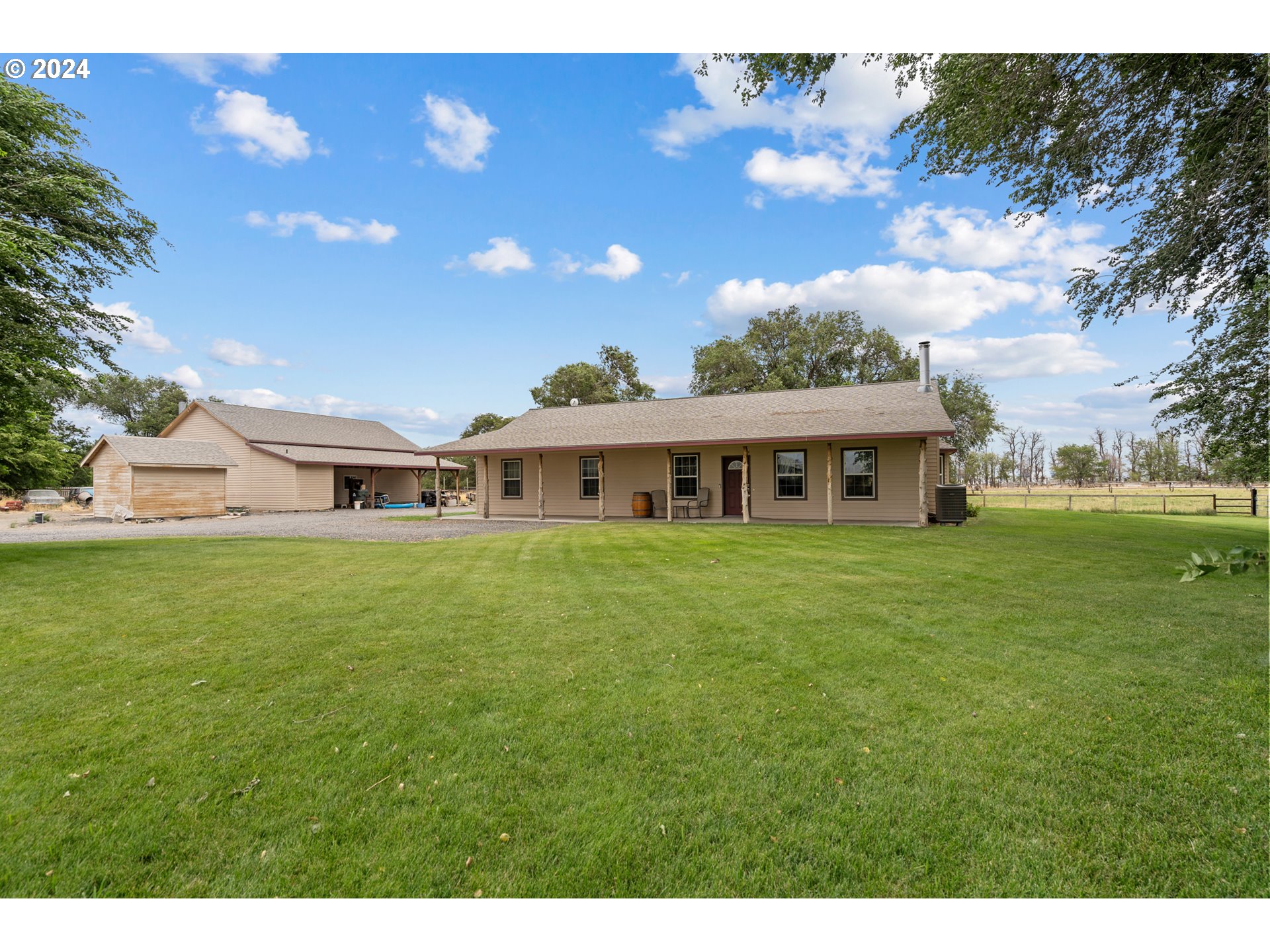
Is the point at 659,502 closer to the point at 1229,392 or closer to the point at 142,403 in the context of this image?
the point at 1229,392

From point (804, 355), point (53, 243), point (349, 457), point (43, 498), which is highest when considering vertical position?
point (804, 355)

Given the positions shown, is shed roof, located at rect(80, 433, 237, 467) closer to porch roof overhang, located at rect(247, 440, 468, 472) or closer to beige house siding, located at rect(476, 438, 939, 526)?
porch roof overhang, located at rect(247, 440, 468, 472)

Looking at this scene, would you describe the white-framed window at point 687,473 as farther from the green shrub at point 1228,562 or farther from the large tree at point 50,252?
the green shrub at point 1228,562

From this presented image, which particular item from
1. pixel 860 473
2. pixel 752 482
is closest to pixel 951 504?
pixel 860 473

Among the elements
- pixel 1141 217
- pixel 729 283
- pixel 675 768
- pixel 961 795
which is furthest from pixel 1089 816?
pixel 729 283

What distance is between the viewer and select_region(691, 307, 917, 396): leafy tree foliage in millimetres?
35969

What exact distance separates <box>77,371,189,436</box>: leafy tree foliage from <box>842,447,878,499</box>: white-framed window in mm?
53292

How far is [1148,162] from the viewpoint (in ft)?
24.5

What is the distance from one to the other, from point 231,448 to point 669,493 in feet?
73.3

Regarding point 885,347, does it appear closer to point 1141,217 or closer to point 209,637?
point 1141,217

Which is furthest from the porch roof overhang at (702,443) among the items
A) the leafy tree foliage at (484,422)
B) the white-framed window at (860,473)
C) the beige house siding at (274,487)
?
the leafy tree foliage at (484,422)

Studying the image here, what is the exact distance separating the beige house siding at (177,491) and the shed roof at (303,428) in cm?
402

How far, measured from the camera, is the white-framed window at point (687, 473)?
17594mm

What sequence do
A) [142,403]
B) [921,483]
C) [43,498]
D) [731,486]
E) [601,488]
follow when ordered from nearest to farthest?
1. [921,483]
2. [601,488]
3. [731,486]
4. [43,498]
5. [142,403]
